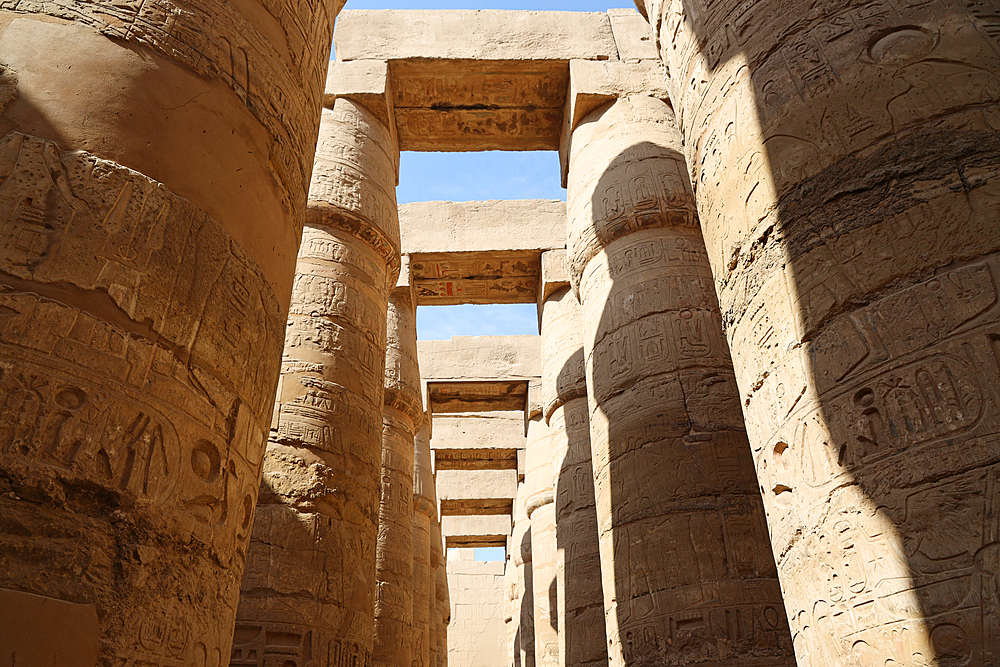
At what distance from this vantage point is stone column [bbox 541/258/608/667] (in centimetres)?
757

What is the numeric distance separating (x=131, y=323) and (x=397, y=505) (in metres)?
7.22

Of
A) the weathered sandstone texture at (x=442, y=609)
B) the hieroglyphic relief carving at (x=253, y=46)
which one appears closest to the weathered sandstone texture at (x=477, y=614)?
the weathered sandstone texture at (x=442, y=609)

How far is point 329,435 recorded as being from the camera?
5297 millimetres

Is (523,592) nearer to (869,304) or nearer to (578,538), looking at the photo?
(578,538)

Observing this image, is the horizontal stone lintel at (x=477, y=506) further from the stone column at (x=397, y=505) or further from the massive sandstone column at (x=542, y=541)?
the stone column at (x=397, y=505)

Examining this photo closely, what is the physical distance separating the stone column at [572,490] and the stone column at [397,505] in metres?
1.68

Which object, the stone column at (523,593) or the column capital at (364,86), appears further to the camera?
the stone column at (523,593)

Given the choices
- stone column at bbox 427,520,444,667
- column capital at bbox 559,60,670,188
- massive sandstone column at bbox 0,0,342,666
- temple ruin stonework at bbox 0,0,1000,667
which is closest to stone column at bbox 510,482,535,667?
stone column at bbox 427,520,444,667

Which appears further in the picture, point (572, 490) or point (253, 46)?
point (572, 490)

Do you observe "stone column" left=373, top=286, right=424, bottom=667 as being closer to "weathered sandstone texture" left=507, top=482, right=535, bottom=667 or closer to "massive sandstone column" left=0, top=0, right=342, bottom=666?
"weathered sandstone texture" left=507, top=482, right=535, bottom=667

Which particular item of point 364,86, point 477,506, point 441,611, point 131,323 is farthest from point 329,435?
point 477,506

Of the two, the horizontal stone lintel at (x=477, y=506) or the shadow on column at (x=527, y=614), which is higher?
the horizontal stone lintel at (x=477, y=506)

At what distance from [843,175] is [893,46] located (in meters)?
0.57

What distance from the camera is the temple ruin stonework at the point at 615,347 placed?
1.74 m
